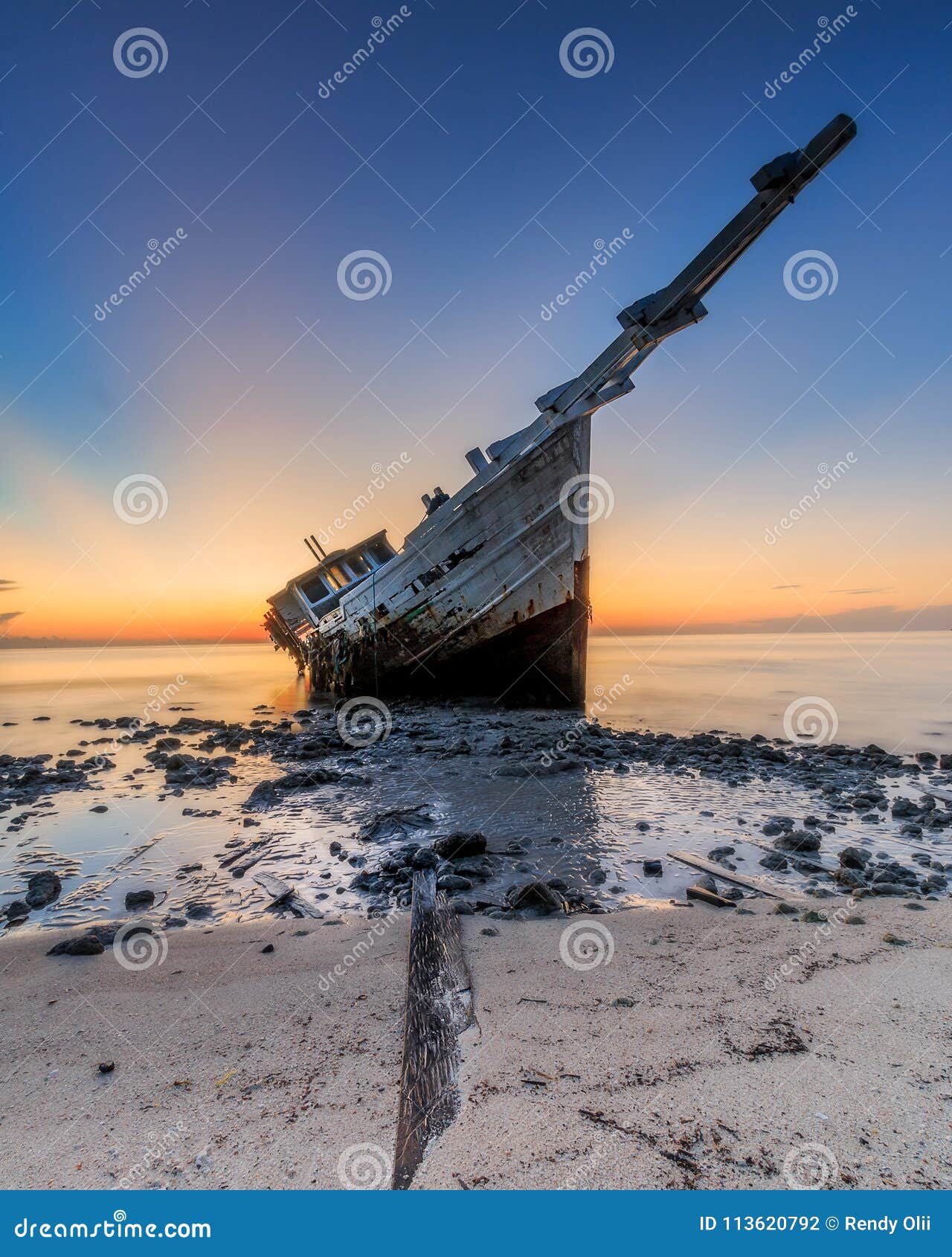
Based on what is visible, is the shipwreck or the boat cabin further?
the boat cabin

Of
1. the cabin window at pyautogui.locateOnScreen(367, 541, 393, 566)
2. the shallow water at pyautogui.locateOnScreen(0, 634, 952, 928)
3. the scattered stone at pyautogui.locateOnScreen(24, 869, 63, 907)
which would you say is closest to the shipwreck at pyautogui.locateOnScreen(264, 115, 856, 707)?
the shallow water at pyautogui.locateOnScreen(0, 634, 952, 928)

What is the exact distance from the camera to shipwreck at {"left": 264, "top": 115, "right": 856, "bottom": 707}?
1183 centimetres

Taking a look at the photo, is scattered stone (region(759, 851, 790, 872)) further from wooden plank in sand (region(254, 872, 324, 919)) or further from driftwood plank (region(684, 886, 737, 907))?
wooden plank in sand (region(254, 872, 324, 919))

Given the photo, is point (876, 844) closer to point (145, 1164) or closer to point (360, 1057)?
point (360, 1057)

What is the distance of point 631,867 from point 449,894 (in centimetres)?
155

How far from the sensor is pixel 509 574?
1355 cm

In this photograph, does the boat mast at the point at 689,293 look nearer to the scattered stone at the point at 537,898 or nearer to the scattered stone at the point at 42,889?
the scattered stone at the point at 537,898

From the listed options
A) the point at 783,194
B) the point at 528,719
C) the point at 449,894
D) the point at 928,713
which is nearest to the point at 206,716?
the point at 528,719

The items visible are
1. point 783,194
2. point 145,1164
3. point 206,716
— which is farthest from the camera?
point 206,716

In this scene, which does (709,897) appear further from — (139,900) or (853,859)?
(139,900)

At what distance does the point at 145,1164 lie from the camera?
1.87m

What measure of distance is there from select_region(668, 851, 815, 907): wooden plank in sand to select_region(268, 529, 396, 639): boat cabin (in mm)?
16448

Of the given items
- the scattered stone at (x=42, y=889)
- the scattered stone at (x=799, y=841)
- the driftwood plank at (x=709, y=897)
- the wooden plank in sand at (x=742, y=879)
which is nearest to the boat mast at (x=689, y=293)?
the scattered stone at (x=799, y=841)

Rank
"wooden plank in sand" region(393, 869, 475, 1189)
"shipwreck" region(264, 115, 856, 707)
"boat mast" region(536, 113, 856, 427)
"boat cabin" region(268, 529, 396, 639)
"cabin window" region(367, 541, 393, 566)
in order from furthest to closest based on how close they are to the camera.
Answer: "cabin window" region(367, 541, 393, 566) → "boat cabin" region(268, 529, 396, 639) → "shipwreck" region(264, 115, 856, 707) → "boat mast" region(536, 113, 856, 427) → "wooden plank in sand" region(393, 869, 475, 1189)
